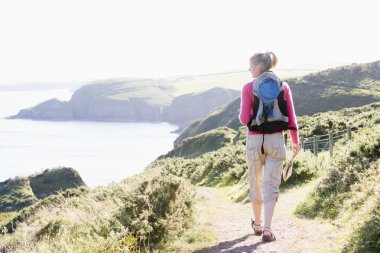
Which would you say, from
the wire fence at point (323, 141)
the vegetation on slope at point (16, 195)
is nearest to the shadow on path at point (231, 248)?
the wire fence at point (323, 141)

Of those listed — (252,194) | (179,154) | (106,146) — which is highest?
(252,194)

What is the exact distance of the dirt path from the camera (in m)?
5.90

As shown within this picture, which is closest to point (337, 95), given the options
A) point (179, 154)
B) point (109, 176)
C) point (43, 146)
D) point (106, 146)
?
point (179, 154)

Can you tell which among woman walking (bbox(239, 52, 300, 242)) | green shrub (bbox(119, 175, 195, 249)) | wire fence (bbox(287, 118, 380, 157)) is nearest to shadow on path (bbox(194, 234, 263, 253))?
woman walking (bbox(239, 52, 300, 242))

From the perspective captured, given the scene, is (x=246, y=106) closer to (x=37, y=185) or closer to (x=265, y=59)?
(x=265, y=59)

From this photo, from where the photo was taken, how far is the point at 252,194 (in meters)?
6.36

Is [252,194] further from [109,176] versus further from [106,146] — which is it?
[106,146]

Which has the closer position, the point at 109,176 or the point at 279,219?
the point at 279,219

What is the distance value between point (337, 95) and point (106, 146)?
126 metres

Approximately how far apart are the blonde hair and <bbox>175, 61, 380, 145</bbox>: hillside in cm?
7185

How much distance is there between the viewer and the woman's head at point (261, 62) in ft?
19.6

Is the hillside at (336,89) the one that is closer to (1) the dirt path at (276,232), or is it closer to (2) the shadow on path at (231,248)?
(1) the dirt path at (276,232)

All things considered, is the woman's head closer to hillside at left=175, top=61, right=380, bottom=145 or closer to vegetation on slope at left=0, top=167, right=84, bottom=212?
vegetation on slope at left=0, top=167, right=84, bottom=212

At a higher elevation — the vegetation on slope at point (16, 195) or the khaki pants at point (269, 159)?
the khaki pants at point (269, 159)
